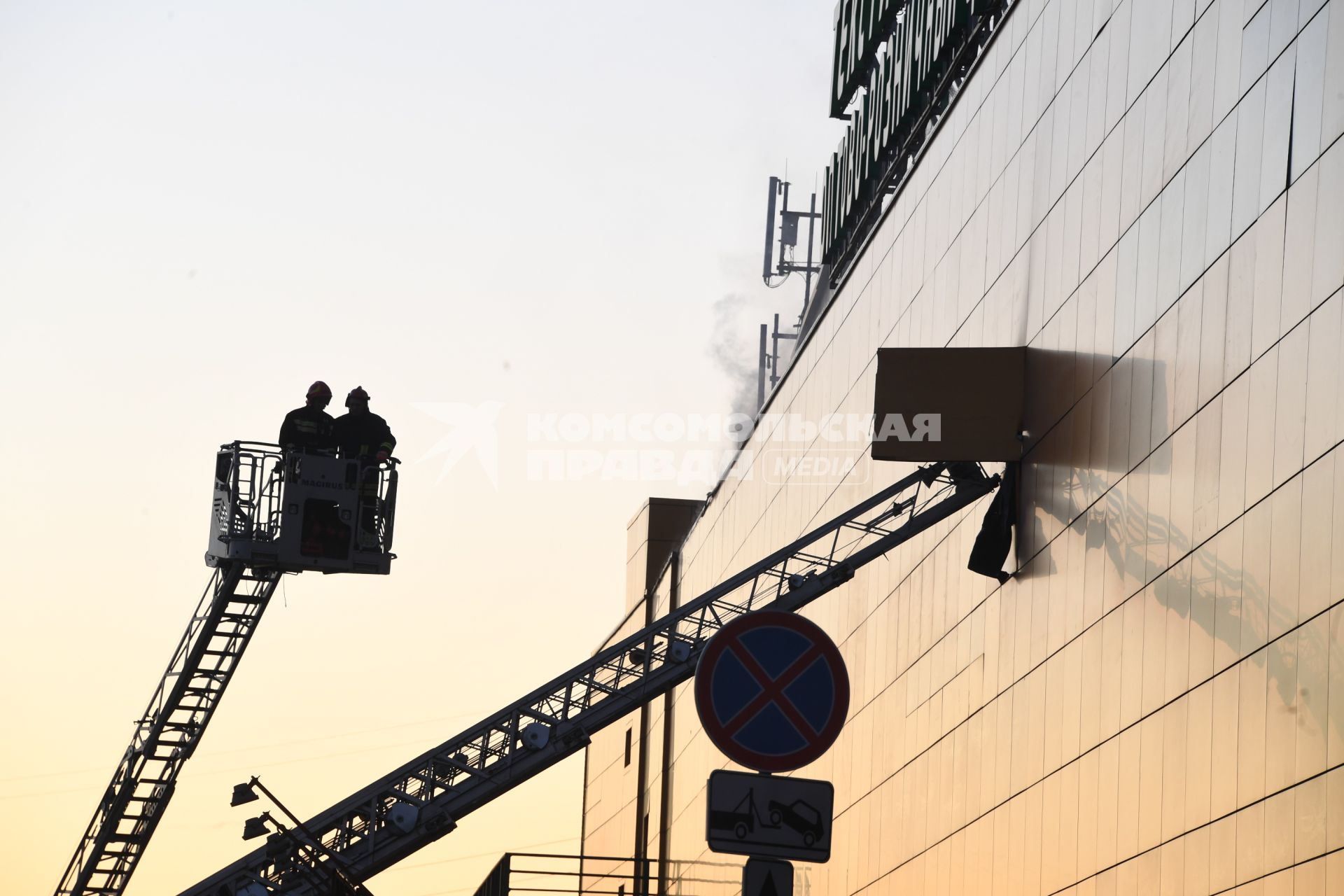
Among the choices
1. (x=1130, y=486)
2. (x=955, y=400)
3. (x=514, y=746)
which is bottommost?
(x=514, y=746)

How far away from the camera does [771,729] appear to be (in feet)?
22.4

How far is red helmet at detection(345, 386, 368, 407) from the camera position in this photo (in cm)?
2167

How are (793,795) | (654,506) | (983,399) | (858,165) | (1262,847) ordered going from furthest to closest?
(654,506)
(858,165)
(983,399)
(1262,847)
(793,795)

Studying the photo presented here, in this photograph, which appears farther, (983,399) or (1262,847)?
(983,399)

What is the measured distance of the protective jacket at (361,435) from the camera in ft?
71.9

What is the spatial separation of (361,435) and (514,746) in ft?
17.8

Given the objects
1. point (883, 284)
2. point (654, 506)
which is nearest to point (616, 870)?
point (654, 506)

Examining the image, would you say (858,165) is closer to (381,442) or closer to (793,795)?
(381,442)

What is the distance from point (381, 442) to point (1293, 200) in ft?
48.6

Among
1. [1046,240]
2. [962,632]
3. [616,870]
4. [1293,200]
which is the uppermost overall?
[1046,240]

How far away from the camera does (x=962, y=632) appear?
1595cm

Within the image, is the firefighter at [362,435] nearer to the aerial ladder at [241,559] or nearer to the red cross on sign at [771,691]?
the aerial ladder at [241,559]

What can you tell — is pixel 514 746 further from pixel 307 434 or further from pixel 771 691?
pixel 771 691

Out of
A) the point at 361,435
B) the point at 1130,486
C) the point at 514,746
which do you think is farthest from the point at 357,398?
the point at 1130,486
